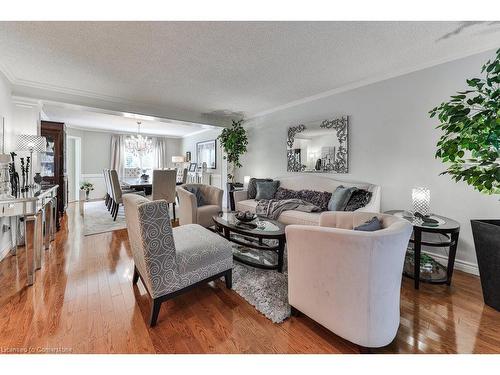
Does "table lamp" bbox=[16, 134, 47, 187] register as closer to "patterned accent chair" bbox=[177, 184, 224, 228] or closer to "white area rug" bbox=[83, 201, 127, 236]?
"white area rug" bbox=[83, 201, 127, 236]

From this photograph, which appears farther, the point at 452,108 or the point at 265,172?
the point at 265,172

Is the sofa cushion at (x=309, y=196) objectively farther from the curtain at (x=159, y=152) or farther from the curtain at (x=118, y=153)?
the curtain at (x=118, y=153)

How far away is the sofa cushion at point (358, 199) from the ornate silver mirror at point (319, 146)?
575 millimetres

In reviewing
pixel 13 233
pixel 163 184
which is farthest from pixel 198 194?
pixel 13 233

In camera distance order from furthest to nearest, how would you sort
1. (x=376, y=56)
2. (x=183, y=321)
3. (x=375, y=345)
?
(x=376, y=56) → (x=183, y=321) → (x=375, y=345)

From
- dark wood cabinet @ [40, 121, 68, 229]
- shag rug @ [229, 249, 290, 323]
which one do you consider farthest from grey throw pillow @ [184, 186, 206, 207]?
dark wood cabinet @ [40, 121, 68, 229]

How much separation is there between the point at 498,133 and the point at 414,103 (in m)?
1.55

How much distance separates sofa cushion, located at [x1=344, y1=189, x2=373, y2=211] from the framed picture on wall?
15.0ft

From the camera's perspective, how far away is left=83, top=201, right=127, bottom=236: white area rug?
392 centimetres

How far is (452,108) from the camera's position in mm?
1632

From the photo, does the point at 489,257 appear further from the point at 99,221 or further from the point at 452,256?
the point at 99,221
